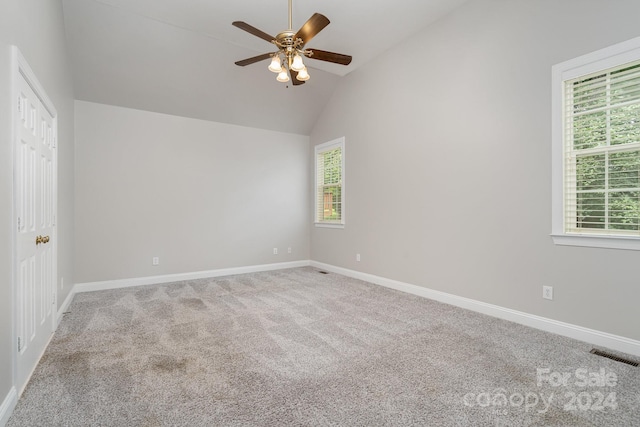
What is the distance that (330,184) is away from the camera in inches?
229

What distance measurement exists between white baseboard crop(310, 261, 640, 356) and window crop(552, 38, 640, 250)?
75cm

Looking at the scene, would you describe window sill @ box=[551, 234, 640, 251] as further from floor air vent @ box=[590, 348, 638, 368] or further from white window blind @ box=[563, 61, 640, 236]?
floor air vent @ box=[590, 348, 638, 368]

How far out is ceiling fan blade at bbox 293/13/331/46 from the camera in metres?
2.30

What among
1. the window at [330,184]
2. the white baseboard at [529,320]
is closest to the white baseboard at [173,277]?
the window at [330,184]

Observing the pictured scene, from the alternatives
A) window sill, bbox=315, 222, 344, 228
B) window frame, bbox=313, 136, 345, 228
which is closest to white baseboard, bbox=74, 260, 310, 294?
window sill, bbox=315, 222, 344, 228

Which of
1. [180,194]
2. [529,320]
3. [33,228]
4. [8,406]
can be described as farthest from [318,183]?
[8,406]

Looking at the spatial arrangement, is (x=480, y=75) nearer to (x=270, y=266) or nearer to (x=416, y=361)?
(x=416, y=361)

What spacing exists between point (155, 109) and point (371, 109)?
342 centimetres

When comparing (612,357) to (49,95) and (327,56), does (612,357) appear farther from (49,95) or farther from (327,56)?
(49,95)

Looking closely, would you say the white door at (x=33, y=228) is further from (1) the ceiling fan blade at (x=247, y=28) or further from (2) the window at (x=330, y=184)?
(2) the window at (x=330, y=184)

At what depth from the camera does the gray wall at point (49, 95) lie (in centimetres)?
165

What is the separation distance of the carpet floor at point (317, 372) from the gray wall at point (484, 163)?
1.57 ft

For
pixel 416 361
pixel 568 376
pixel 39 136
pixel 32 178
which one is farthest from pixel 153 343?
pixel 568 376

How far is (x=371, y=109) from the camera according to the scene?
15.5ft
